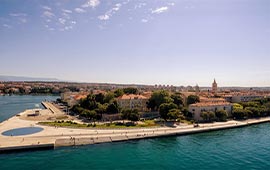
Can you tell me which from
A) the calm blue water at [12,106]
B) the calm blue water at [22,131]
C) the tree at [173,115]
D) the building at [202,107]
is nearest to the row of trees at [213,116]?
the building at [202,107]

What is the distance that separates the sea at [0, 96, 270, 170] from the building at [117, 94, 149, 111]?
25822 millimetres

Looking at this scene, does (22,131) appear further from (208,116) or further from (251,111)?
(251,111)

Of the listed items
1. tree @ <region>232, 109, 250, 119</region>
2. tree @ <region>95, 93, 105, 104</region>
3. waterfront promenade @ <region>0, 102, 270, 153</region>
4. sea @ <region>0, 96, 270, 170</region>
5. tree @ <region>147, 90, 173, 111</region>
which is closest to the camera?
A: sea @ <region>0, 96, 270, 170</region>

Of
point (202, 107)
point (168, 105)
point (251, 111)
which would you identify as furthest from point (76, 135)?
point (251, 111)

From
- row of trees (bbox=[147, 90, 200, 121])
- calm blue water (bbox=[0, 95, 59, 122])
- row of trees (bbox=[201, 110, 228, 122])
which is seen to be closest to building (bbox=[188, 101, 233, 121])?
row of trees (bbox=[147, 90, 200, 121])

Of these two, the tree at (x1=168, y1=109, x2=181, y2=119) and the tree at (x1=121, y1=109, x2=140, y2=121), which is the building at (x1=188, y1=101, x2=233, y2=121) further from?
the tree at (x1=121, y1=109, x2=140, y2=121)

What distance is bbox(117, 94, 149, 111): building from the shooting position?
218 feet

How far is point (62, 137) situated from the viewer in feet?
126

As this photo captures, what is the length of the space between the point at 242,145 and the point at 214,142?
435cm

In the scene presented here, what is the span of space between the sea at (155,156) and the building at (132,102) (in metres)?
25.8

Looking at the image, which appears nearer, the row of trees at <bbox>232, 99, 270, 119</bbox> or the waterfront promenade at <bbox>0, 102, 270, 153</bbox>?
the waterfront promenade at <bbox>0, 102, 270, 153</bbox>

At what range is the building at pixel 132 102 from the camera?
66.3 meters

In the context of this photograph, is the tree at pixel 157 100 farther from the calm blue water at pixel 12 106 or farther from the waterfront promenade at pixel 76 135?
the calm blue water at pixel 12 106

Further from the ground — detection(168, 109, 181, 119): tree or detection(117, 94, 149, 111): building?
detection(117, 94, 149, 111): building
